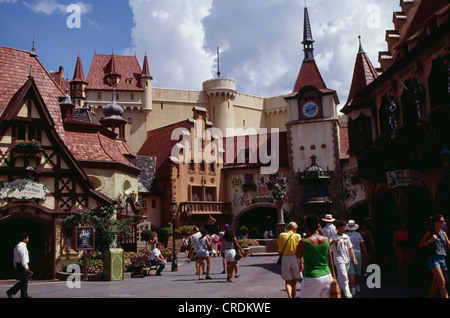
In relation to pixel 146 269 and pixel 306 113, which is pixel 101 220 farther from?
pixel 306 113

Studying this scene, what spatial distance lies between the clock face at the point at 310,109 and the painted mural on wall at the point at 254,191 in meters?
6.20

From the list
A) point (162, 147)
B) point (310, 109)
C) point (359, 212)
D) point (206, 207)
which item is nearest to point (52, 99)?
point (206, 207)

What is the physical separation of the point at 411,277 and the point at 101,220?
13876 millimetres

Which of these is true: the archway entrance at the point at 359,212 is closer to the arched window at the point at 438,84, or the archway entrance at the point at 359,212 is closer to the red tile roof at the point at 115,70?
the arched window at the point at 438,84

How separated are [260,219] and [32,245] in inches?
1088

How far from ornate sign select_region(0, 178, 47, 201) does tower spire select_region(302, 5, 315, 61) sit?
33.9 meters

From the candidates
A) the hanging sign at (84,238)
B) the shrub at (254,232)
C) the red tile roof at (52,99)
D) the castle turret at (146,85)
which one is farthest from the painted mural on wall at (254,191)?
the hanging sign at (84,238)

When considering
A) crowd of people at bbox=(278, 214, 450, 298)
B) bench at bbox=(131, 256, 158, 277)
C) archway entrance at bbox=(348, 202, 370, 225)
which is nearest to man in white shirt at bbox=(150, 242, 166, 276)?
bench at bbox=(131, 256, 158, 277)

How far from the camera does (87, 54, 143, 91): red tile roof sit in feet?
202

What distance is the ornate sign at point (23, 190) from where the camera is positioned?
2150 cm

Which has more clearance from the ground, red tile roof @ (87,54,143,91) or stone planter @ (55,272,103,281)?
red tile roof @ (87,54,143,91)

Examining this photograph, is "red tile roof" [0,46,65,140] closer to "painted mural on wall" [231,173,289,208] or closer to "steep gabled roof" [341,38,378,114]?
"steep gabled roof" [341,38,378,114]

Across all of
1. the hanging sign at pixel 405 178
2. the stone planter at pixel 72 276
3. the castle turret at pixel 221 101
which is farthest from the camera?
the castle turret at pixel 221 101
